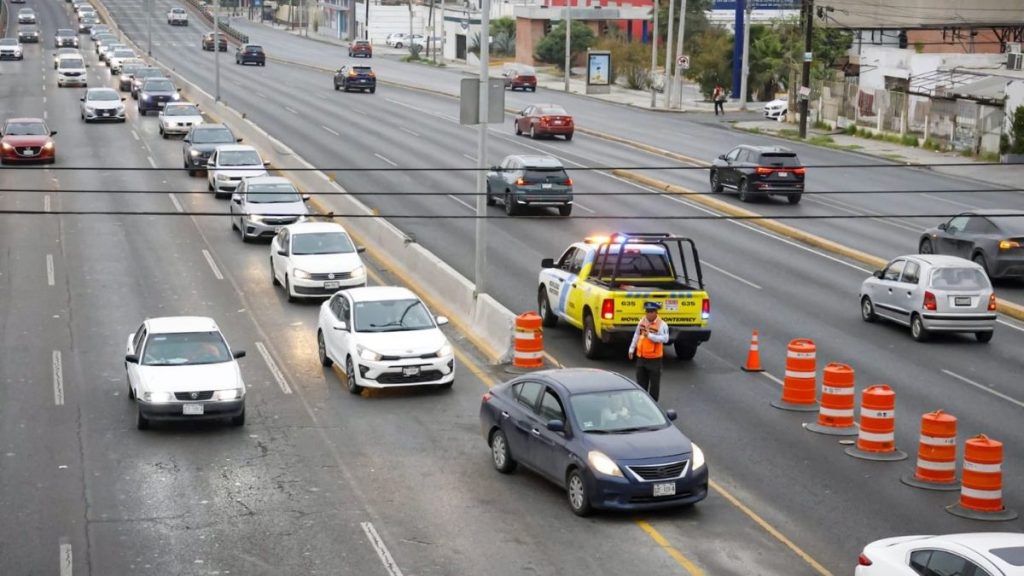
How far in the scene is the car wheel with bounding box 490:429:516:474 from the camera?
739 inches

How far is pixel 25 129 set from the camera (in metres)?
48.0

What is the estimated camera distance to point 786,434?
821 inches

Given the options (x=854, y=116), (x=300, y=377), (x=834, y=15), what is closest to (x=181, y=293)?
(x=300, y=377)

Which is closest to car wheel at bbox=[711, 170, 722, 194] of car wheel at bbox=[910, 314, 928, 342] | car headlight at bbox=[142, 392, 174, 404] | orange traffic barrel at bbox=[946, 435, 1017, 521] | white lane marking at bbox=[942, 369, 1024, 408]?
car wheel at bbox=[910, 314, 928, 342]

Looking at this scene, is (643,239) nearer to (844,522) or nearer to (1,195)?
(844,522)

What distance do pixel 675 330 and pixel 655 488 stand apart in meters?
7.96

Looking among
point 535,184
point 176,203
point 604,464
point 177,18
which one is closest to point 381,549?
point 604,464

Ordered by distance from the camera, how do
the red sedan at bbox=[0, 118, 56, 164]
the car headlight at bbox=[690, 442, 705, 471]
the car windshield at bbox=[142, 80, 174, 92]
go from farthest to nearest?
the car windshield at bbox=[142, 80, 174, 92]
the red sedan at bbox=[0, 118, 56, 164]
the car headlight at bbox=[690, 442, 705, 471]

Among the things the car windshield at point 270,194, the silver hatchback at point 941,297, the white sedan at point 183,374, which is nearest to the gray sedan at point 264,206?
the car windshield at point 270,194

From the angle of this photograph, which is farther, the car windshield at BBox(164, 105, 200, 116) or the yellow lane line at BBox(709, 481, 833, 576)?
the car windshield at BBox(164, 105, 200, 116)

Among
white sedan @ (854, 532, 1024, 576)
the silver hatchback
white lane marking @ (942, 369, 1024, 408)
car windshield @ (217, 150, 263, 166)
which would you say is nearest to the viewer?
white sedan @ (854, 532, 1024, 576)

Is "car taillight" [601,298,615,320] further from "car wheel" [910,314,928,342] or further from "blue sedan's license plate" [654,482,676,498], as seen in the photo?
"blue sedan's license plate" [654,482,676,498]

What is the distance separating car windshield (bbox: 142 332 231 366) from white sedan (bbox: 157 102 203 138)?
3434cm

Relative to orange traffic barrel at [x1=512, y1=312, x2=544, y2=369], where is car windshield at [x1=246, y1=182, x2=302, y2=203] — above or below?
above
